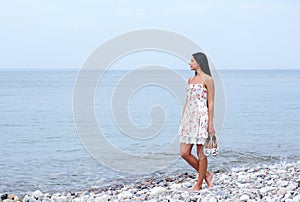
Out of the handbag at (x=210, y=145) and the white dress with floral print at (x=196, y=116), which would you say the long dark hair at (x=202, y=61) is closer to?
the white dress with floral print at (x=196, y=116)

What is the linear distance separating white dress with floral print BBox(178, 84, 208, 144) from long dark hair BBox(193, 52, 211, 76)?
264 millimetres

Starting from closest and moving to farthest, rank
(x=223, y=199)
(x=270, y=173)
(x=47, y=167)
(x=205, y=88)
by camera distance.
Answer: (x=223, y=199) < (x=205, y=88) < (x=270, y=173) < (x=47, y=167)

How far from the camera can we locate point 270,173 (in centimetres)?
938

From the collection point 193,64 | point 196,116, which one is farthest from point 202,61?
point 196,116

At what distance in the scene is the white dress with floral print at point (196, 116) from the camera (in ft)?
25.1

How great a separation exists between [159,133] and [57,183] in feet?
31.8

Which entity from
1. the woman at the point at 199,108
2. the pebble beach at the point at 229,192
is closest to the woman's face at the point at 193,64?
the woman at the point at 199,108

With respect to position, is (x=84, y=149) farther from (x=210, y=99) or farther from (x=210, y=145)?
(x=210, y=99)

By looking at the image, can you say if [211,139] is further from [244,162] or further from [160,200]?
[244,162]

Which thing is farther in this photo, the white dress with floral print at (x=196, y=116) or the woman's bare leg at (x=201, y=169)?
the woman's bare leg at (x=201, y=169)

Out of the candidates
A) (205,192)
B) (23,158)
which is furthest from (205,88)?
(23,158)

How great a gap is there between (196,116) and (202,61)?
0.87 m

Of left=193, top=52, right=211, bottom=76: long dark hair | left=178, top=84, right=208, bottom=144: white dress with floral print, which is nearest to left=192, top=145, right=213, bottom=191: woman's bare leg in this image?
left=178, top=84, right=208, bottom=144: white dress with floral print

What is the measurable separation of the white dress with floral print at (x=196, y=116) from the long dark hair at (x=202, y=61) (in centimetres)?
26
